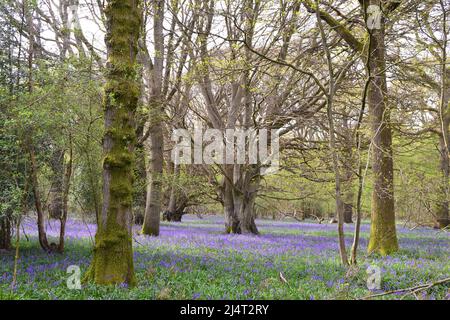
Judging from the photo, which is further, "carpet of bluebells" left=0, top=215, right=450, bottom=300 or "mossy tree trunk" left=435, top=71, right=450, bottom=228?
"mossy tree trunk" left=435, top=71, right=450, bottom=228

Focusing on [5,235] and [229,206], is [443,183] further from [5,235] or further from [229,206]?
[5,235]

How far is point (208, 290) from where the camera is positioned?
6129mm

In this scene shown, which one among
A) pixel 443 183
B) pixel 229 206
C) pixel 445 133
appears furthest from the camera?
pixel 229 206

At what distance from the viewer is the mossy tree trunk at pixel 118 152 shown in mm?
6105

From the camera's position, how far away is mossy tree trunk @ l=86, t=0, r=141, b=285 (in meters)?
6.11

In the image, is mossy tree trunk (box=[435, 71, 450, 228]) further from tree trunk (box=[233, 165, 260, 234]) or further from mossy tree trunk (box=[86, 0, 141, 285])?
tree trunk (box=[233, 165, 260, 234])

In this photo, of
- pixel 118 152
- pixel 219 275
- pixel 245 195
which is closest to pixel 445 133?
pixel 219 275

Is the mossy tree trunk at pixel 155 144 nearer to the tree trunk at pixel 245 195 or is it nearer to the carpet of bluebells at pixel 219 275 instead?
the tree trunk at pixel 245 195

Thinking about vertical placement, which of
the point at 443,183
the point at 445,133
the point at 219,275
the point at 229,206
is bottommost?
the point at 219,275

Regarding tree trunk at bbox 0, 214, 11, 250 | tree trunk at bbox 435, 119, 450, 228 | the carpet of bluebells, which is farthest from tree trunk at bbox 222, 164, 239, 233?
tree trunk at bbox 0, 214, 11, 250

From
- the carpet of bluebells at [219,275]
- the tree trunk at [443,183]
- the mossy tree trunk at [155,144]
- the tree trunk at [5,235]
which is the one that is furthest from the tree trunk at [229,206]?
the tree trunk at [5,235]

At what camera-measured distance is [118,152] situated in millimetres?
6191

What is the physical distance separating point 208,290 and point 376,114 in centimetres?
798
